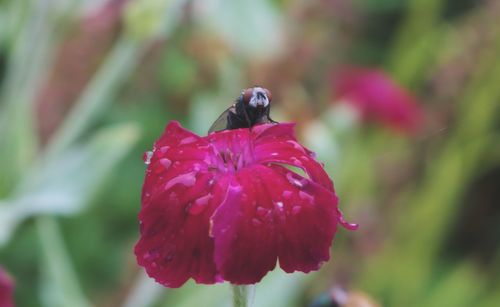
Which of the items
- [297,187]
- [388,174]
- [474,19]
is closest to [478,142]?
[388,174]

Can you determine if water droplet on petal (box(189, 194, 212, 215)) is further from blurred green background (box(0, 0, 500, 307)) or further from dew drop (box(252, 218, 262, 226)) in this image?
blurred green background (box(0, 0, 500, 307))

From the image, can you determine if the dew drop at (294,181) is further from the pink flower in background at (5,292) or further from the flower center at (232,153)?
the pink flower in background at (5,292)

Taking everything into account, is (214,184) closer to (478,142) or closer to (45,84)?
(45,84)

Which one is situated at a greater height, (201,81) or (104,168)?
(201,81)

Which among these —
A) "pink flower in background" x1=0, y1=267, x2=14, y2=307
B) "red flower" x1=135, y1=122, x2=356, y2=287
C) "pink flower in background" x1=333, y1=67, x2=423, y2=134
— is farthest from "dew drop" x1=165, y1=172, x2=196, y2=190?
"pink flower in background" x1=333, y1=67, x2=423, y2=134

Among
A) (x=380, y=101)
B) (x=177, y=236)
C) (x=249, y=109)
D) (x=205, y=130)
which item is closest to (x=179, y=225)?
(x=177, y=236)

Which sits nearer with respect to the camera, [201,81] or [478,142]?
[201,81]

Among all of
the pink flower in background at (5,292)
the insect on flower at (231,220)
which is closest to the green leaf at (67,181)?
the pink flower in background at (5,292)
